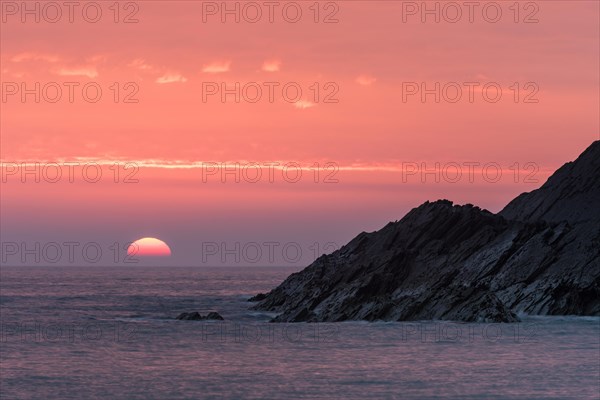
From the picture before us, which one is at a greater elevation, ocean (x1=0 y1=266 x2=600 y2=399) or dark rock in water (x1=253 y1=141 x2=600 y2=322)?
dark rock in water (x1=253 y1=141 x2=600 y2=322)

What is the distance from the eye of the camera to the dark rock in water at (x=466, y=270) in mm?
87312

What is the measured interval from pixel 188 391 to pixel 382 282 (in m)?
48.0

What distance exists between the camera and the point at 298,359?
59938 mm

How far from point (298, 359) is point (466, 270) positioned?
130ft

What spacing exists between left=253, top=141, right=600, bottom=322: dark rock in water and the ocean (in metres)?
3.41

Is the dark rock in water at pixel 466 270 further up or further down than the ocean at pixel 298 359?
further up

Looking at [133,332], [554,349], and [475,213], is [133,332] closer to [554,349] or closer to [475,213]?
[554,349]

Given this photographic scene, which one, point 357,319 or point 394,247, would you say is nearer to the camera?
point 357,319

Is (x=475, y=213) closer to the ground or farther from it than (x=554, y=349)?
farther from it

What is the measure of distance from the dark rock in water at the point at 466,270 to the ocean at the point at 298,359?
3.41m

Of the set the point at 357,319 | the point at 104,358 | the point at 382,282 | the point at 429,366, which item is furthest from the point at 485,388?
the point at 382,282

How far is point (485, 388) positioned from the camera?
48219 mm

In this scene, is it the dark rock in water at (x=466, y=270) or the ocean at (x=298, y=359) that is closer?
the ocean at (x=298, y=359)

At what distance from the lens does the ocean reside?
47.8 m
